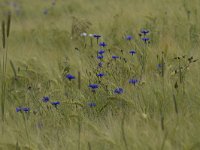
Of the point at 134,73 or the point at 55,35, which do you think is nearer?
the point at 134,73

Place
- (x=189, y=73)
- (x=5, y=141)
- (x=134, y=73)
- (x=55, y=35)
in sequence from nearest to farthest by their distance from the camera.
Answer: (x=5, y=141) → (x=189, y=73) → (x=134, y=73) → (x=55, y=35)

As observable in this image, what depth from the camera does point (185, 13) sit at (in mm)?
3857

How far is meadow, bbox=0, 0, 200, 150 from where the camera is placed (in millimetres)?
1748

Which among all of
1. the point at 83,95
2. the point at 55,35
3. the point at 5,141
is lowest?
the point at 5,141

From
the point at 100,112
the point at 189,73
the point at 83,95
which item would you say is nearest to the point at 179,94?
the point at 189,73

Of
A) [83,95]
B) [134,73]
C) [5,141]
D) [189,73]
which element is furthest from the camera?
[134,73]

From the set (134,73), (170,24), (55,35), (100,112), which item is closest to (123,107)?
(100,112)

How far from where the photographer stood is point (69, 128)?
7.20ft

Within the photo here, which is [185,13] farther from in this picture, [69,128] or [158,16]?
[69,128]

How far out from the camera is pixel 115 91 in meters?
2.22

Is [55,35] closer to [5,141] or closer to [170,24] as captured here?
[170,24]

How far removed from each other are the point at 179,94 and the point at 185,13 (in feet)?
6.07

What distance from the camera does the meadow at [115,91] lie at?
5.74 ft

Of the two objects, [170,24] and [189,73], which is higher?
[170,24]
